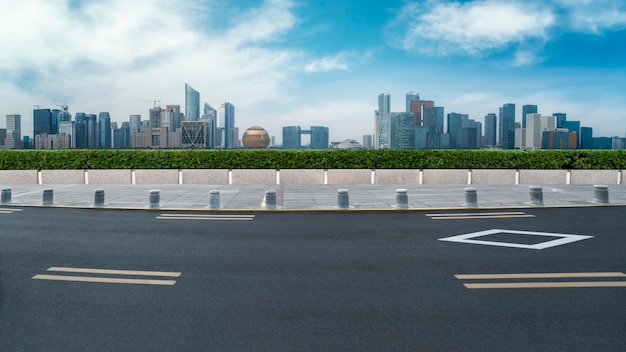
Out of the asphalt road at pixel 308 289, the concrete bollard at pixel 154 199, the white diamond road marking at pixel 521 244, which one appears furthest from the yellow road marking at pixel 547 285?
the concrete bollard at pixel 154 199

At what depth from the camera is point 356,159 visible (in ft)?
78.9

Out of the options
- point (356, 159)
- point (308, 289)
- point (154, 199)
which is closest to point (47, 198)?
point (154, 199)

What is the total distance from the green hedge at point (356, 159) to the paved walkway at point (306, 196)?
8.61 feet

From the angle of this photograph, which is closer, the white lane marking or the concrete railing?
the white lane marking

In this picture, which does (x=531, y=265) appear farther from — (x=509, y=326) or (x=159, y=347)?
(x=159, y=347)

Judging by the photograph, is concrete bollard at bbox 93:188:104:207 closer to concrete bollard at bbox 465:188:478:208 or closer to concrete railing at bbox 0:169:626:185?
concrete railing at bbox 0:169:626:185

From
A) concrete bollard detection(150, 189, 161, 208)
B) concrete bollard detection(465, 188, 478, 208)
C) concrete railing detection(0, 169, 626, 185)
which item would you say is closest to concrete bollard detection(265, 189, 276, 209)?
concrete bollard detection(150, 189, 161, 208)

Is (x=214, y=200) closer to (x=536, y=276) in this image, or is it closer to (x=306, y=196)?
(x=306, y=196)

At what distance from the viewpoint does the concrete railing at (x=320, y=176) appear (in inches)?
901

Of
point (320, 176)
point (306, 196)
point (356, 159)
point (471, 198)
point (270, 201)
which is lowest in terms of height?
point (306, 196)

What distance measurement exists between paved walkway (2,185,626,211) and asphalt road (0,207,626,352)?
12.7ft

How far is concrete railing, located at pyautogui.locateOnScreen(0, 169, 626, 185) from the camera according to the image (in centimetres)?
2288

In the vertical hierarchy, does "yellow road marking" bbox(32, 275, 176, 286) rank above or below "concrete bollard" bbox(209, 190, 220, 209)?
below

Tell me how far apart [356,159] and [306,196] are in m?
7.08
